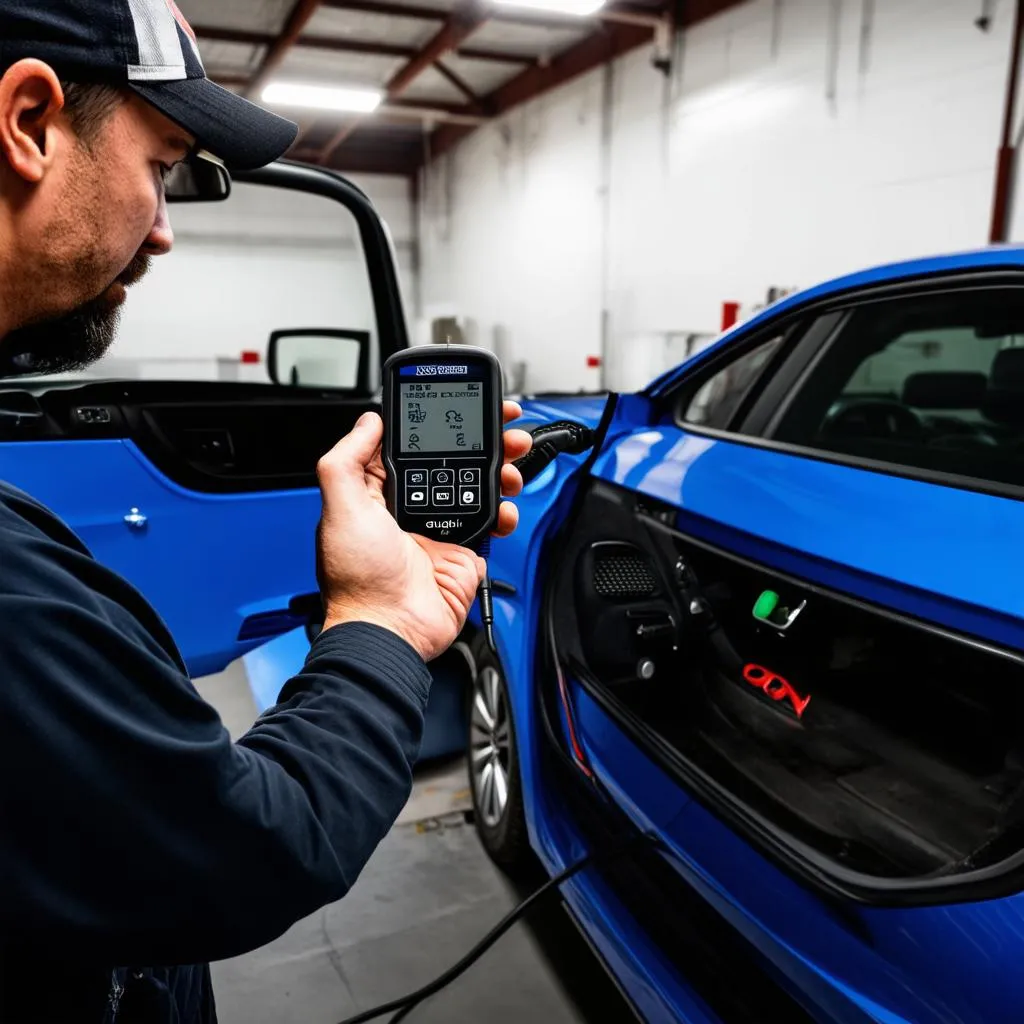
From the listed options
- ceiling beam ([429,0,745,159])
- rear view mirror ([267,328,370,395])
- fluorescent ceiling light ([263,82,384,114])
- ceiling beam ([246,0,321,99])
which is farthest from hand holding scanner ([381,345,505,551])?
fluorescent ceiling light ([263,82,384,114])

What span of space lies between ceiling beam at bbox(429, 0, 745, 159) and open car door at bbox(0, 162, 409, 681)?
15.9 feet

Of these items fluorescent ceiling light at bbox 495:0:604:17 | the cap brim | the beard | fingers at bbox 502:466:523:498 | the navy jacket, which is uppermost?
fluorescent ceiling light at bbox 495:0:604:17

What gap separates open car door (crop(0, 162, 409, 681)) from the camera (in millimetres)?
1812

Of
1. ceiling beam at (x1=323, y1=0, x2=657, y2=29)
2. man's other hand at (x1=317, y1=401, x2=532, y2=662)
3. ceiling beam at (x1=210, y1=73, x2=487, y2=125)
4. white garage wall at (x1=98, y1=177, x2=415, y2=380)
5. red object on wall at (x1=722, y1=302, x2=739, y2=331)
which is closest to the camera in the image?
man's other hand at (x1=317, y1=401, x2=532, y2=662)

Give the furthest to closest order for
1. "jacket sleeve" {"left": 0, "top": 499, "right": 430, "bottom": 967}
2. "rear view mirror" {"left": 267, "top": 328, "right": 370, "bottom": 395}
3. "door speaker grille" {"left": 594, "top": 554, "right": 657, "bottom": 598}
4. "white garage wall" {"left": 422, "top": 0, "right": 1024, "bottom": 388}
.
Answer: "white garage wall" {"left": 422, "top": 0, "right": 1024, "bottom": 388}, "rear view mirror" {"left": 267, "top": 328, "right": 370, "bottom": 395}, "door speaker grille" {"left": 594, "top": 554, "right": 657, "bottom": 598}, "jacket sleeve" {"left": 0, "top": 499, "right": 430, "bottom": 967}

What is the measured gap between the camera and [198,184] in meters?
1.74

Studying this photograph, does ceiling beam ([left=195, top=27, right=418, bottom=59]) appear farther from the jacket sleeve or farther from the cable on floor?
the jacket sleeve

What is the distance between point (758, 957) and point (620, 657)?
68cm

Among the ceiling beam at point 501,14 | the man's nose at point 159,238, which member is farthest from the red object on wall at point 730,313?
the man's nose at point 159,238

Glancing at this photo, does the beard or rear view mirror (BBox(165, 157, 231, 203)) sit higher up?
rear view mirror (BBox(165, 157, 231, 203))

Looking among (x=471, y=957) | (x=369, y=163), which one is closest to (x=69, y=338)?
(x=471, y=957)

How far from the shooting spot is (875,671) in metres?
1.79

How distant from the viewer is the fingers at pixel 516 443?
1.03 meters

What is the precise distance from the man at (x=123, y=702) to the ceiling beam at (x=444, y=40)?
6.73m
